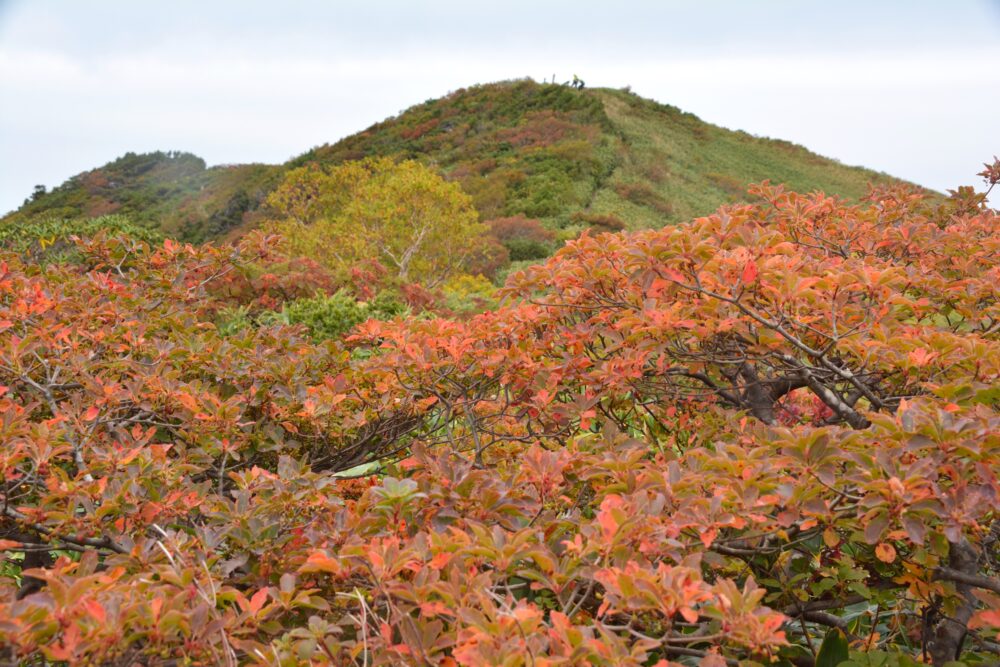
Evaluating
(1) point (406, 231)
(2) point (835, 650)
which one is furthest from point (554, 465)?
(1) point (406, 231)

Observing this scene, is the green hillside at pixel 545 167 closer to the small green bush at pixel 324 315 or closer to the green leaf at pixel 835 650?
the small green bush at pixel 324 315

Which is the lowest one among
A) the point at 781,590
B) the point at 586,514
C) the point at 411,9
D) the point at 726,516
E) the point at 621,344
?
the point at 781,590

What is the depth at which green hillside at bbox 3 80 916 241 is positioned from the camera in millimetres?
22656

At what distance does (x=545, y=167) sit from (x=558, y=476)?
24.1 m

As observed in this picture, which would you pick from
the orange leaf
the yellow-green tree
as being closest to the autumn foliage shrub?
the orange leaf

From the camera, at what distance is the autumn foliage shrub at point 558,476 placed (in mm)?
1128

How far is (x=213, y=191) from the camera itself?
4066 cm

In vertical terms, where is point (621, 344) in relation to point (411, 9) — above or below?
below

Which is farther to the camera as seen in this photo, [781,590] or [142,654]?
[781,590]

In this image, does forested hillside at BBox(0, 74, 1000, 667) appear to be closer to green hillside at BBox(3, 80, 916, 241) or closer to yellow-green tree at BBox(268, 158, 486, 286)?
yellow-green tree at BBox(268, 158, 486, 286)

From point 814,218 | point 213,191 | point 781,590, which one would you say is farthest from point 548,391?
point 213,191

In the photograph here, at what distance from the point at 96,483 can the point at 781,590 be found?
1.73 metres

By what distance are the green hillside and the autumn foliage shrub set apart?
16.0 m

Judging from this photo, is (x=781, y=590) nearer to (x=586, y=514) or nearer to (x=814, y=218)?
(x=586, y=514)
